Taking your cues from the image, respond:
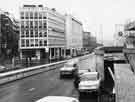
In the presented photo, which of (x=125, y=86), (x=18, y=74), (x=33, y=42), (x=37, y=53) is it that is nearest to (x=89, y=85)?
(x=125, y=86)

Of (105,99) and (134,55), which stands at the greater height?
(134,55)

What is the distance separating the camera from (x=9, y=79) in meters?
26.3

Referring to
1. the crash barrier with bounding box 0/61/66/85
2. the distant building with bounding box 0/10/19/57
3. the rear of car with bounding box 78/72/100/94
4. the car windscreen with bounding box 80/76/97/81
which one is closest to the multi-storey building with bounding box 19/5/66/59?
the distant building with bounding box 0/10/19/57

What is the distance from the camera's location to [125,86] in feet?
50.0

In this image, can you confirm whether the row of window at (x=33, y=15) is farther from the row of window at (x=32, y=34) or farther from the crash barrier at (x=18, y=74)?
the crash barrier at (x=18, y=74)

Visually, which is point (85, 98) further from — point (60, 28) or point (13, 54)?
point (60, 28)

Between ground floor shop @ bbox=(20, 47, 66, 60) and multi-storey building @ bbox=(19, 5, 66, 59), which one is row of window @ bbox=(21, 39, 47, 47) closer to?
multi-storey building @ bbox=(19, 5, 66, 59)

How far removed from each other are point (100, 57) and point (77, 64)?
7859 millimetres

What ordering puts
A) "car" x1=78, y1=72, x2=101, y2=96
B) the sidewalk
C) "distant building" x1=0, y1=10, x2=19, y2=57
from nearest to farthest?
the sidewalk < "car" x1=78, y1=72, x2=101, y2=96 < "distant building" x1=0, y1=10, x2=19, y2=57

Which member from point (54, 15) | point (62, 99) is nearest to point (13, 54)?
point (54, 15)

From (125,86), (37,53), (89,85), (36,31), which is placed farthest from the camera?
(37,53)

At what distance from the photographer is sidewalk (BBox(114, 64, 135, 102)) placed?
1316 cm

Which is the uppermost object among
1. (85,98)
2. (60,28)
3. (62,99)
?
(60,28)

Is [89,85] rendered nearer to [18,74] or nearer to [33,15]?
[18,74]
